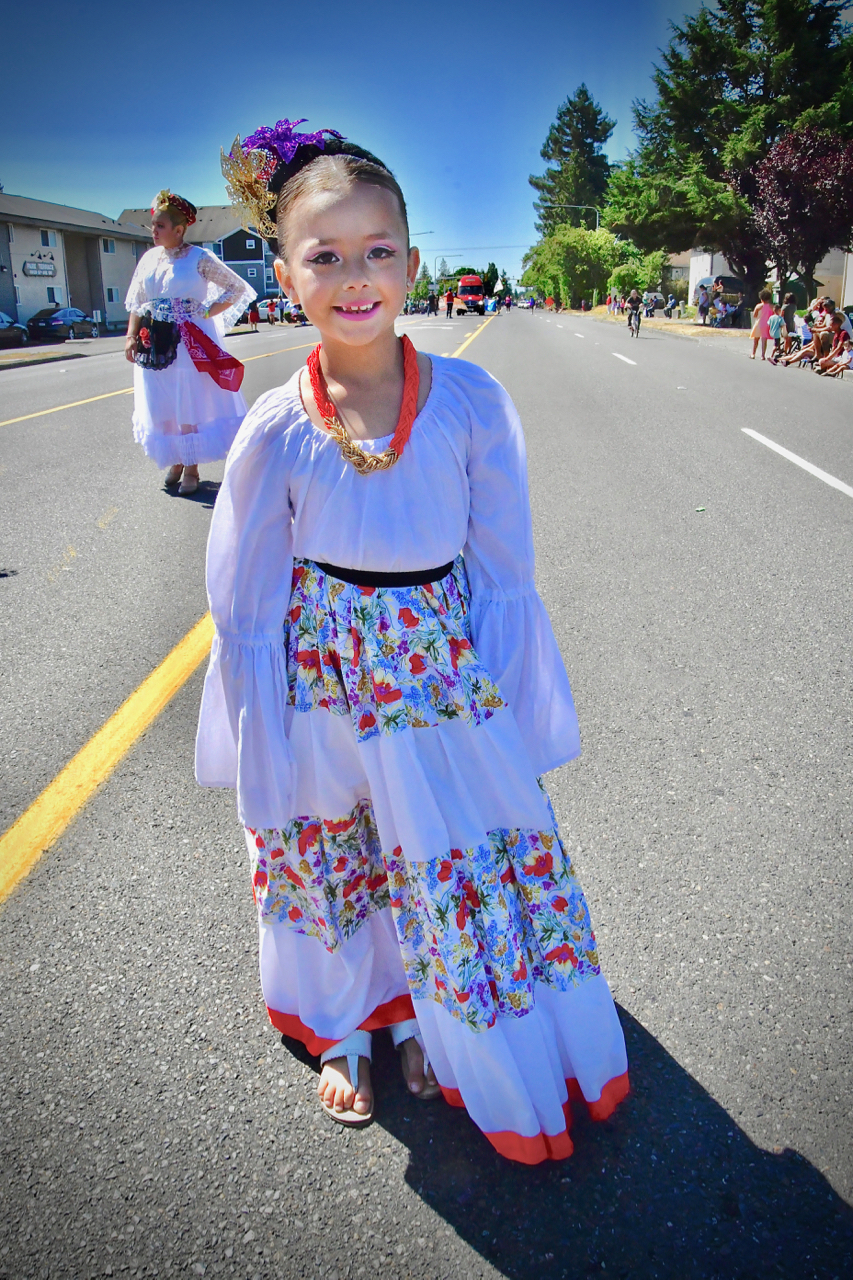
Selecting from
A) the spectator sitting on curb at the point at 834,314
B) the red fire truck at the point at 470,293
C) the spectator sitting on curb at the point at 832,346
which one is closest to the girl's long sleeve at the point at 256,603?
the spectator sitting on curb at the point at 832,346

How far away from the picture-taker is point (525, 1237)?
1620 millimetres

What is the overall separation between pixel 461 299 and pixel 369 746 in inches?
2756

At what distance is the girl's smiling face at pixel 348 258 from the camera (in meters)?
1.63

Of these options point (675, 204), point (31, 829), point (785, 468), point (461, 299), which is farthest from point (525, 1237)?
point (461, 299)

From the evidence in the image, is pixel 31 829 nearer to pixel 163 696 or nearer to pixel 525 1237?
pixel 163 696

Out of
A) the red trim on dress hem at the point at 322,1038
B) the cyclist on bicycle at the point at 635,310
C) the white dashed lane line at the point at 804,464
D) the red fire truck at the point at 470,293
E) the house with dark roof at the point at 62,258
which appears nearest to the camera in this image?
the red trim on dress hem at the point at 322,1038

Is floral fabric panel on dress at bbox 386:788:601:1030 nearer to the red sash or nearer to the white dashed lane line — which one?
the red sash

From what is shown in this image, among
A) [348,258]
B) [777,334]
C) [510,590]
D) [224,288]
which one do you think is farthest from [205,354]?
[777,334]

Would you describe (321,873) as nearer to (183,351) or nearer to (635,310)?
(183,351)

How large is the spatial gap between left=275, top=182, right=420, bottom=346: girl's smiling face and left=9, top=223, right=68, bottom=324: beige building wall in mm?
47759

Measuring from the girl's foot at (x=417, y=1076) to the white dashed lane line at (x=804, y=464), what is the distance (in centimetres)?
593

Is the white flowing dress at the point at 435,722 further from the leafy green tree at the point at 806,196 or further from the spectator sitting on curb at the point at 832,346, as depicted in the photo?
the leafy green tree at the point at 806,196

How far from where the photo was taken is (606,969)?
2217mm

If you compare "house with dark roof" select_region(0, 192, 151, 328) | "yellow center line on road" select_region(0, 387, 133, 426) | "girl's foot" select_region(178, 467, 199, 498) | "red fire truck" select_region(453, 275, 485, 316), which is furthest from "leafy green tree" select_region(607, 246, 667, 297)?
"girl's foot" select_region(178, 467, 199, 498)
